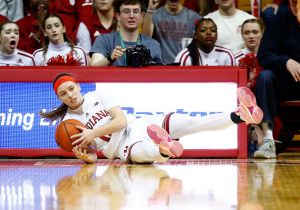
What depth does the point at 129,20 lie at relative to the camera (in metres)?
9.66

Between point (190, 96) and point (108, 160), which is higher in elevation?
point (190, 96)

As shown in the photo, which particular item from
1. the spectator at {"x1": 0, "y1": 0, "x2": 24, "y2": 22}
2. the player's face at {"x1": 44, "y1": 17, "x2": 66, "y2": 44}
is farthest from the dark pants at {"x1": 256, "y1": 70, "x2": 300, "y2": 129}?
the spectator at {"x1": 0, "y1": 0, "x2": 24, "y2": 22}

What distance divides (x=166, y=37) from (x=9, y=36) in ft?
6.79

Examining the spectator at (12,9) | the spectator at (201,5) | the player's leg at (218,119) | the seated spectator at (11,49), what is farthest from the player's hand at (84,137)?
the spectator at (201,5)

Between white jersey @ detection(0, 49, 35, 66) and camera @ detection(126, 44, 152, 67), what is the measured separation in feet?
5.36

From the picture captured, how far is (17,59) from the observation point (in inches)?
407

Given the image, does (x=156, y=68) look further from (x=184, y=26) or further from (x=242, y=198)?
(x=242, y=198)

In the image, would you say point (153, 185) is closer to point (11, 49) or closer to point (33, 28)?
point (11, 49)

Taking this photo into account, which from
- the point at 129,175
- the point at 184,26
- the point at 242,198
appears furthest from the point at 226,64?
the point at 242,198

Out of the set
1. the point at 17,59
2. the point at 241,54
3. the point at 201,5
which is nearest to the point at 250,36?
the point at 241,54

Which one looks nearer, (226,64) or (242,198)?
(242,198)

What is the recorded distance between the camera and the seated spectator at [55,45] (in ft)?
33.5

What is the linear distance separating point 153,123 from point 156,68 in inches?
39.6

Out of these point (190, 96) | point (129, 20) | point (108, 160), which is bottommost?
point (108, 160)
